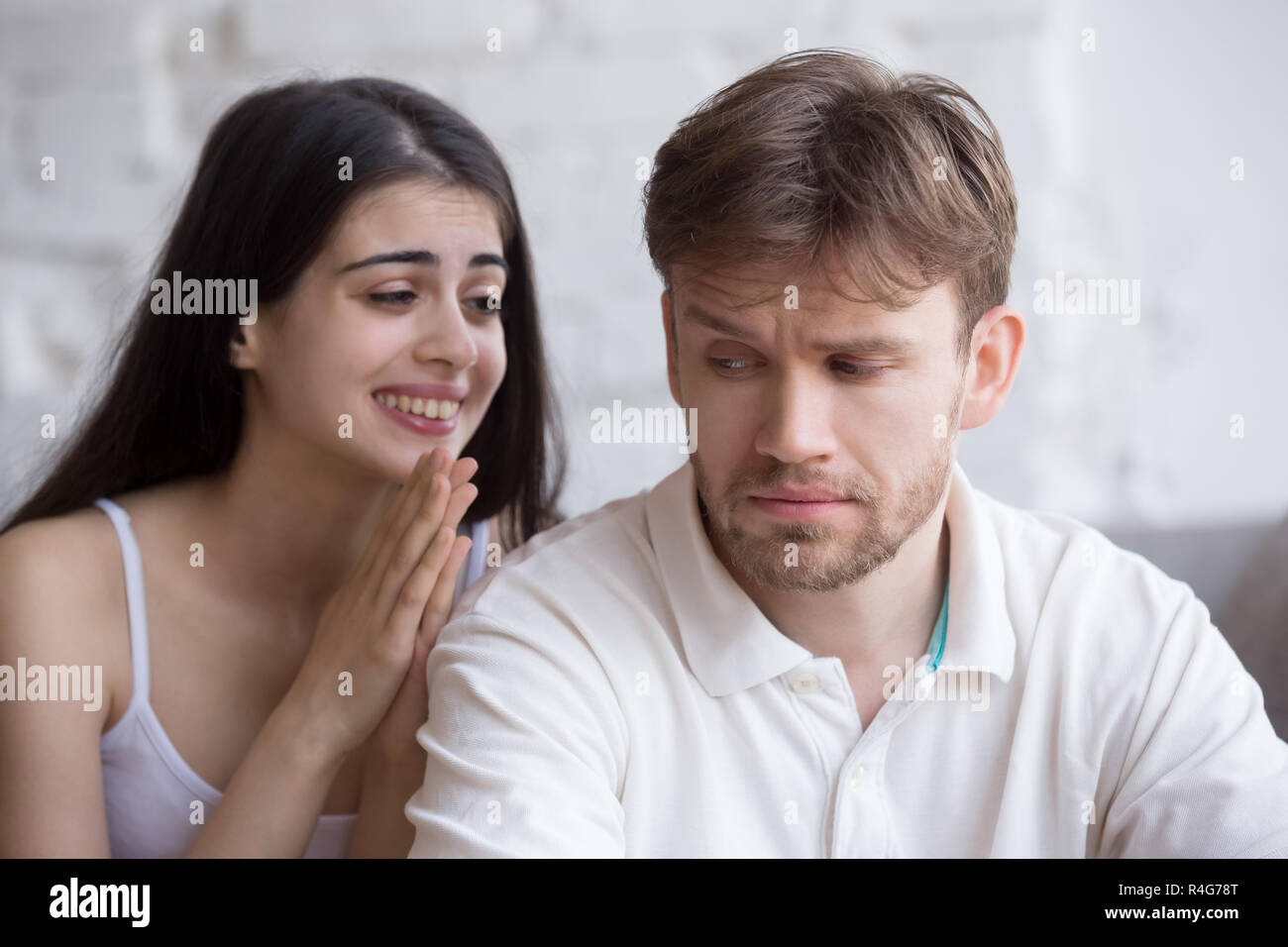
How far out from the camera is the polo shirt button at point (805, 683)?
1025mm

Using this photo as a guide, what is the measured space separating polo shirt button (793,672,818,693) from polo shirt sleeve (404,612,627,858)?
6.1 inches

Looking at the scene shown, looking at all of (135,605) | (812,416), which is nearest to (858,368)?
(812,416)

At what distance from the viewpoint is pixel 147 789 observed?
3.99ft

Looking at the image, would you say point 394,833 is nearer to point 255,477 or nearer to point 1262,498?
point 255,477

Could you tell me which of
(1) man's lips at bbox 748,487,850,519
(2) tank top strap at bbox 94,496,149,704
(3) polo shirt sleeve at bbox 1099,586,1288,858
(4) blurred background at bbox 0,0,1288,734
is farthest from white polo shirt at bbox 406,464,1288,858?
(4) blurred background at bbox 0,0,1288,734

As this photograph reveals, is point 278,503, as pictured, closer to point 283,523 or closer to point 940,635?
point 283,523

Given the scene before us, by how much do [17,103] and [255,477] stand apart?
66 cm

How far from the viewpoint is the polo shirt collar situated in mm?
1015

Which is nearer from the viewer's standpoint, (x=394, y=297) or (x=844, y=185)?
(x=844, y=185)

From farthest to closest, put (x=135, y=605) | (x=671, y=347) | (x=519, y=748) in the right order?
(x=135, y=605)
(x=671, y=347)
(x=519, y=748)

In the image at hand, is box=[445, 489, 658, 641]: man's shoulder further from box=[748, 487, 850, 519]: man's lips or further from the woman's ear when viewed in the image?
the woman's ear

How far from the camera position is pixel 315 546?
1325mm

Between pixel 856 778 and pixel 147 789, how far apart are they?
0.71m
